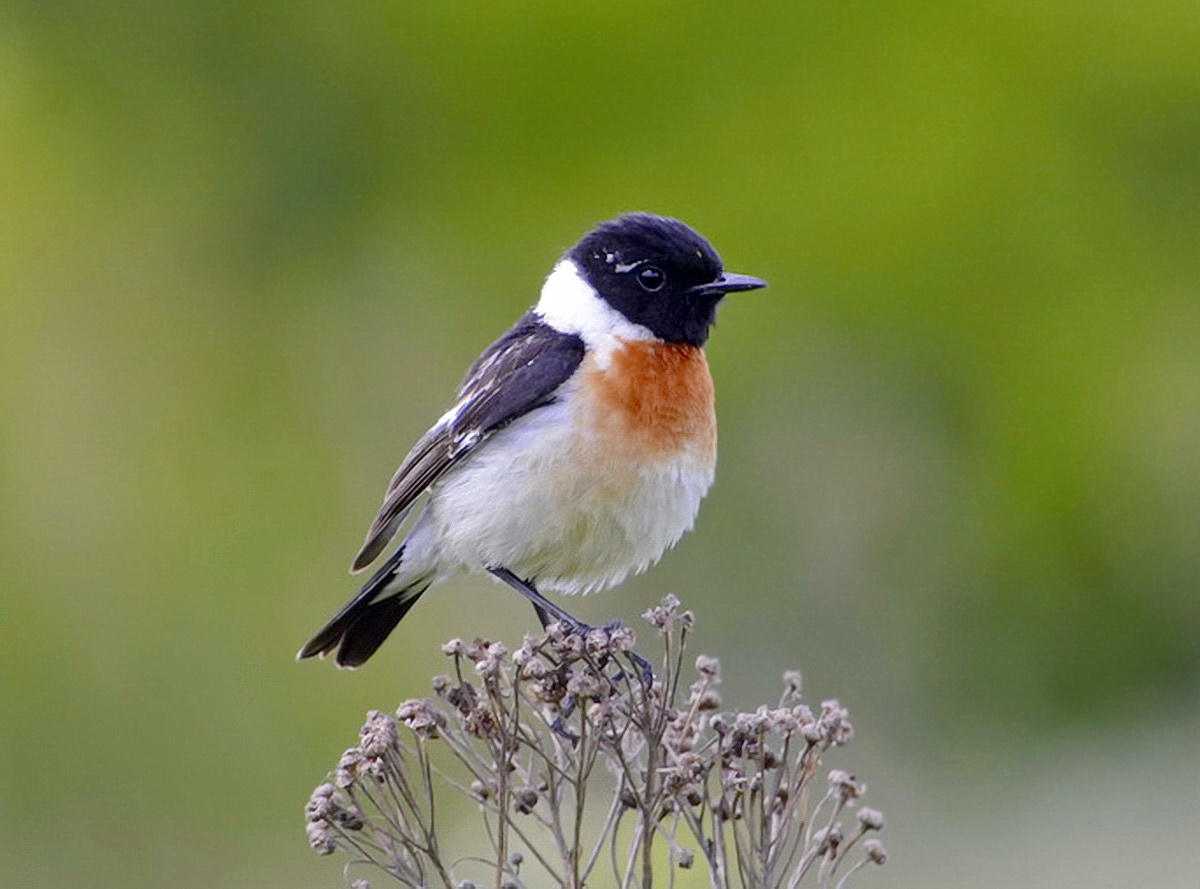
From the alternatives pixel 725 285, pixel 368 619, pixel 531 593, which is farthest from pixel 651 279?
pixel 368 619

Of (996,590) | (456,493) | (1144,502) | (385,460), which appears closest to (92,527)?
(385,460)

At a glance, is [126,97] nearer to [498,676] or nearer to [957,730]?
[957,730]

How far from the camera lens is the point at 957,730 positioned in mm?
5492

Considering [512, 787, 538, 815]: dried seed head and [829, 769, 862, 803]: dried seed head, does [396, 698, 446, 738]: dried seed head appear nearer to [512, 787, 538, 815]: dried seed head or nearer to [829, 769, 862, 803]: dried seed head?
[512, 787, 538, 815]: dried seed head

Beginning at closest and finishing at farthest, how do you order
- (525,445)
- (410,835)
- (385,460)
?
(410,835)
(525,445)
(385,460)

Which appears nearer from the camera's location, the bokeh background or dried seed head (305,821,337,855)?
dried seed head (305,821,337,855)

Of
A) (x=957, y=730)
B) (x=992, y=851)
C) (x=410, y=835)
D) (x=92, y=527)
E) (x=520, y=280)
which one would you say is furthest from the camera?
(x=520, y=280)

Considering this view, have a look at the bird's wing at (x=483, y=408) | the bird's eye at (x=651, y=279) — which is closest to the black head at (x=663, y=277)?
the bird's eye at (x=651, y=279)

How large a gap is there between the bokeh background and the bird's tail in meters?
1.73

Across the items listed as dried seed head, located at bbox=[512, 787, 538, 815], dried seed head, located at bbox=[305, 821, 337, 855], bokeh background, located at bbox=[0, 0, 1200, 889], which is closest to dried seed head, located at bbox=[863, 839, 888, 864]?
dried seed head, located at bbox=[512, 787, 538, 815]

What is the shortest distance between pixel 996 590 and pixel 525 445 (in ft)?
10.1

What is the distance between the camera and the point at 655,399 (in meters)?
3.46

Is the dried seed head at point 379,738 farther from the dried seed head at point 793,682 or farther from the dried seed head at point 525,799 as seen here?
the dried seed head at point 793,682

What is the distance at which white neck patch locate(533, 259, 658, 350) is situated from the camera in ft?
11.8
